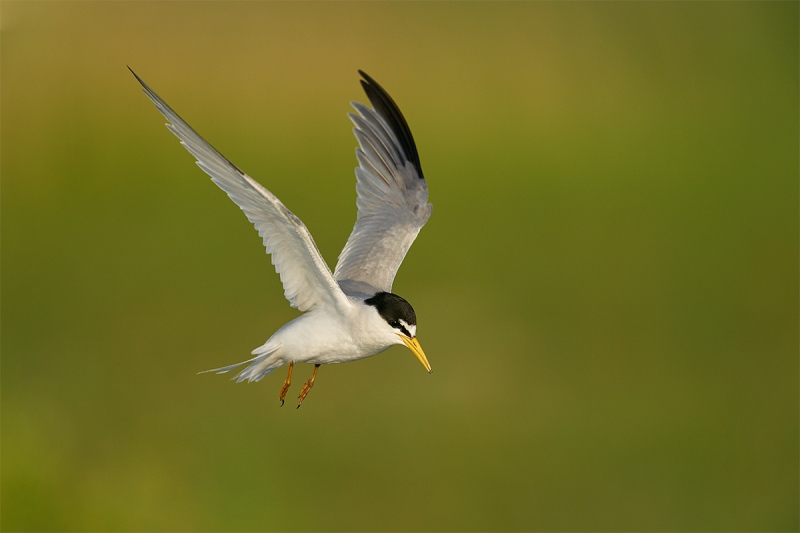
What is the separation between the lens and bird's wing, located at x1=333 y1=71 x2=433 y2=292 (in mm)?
7609

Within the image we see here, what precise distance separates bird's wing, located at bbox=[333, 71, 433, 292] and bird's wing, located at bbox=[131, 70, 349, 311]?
1.02m

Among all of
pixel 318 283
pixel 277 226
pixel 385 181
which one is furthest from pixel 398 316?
pixel 385 181

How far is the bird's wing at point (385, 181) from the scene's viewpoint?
Result: 7609 millimetres

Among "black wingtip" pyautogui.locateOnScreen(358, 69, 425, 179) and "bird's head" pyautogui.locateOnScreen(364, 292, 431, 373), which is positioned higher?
"black wingtip" pyautogui.locateOnScreen(358, 69, 425, 179)

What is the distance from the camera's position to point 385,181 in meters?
7.95

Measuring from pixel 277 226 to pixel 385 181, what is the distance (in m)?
1.71

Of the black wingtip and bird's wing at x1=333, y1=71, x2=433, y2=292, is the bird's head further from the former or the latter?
the black wingtip

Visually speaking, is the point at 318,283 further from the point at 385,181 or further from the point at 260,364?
the point at 385,181

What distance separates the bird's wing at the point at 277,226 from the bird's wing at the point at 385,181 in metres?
1.02

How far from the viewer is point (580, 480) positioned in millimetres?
17953

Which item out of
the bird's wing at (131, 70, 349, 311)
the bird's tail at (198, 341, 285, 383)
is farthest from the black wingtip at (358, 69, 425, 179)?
the bird's tail at (198, 341, 285, 383)

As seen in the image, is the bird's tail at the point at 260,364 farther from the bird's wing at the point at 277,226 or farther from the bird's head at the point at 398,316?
the bird's head at the point at 398,316

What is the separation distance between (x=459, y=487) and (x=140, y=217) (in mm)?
7804

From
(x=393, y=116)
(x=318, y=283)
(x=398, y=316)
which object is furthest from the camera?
(x=393, y=116)
